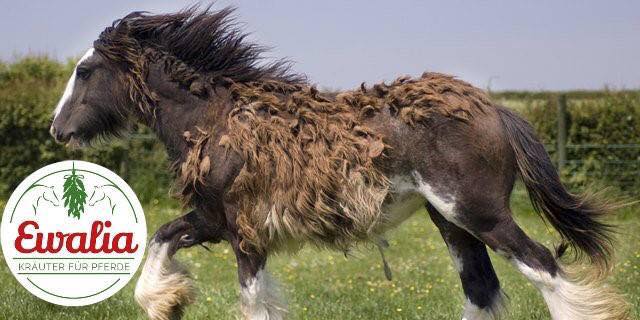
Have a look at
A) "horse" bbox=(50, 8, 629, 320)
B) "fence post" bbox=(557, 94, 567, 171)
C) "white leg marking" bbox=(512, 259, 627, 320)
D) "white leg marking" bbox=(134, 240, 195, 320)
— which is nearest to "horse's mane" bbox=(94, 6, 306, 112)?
"horse" bbox=(50, 8, 629, 320)

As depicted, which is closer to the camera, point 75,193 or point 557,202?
point 557,202

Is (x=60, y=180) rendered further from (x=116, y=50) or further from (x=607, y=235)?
(x=607, y=235)

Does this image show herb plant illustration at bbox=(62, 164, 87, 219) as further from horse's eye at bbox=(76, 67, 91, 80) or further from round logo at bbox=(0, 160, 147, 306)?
horse's eye at bbox=(76, 67, 91, 80)

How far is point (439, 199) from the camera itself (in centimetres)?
540

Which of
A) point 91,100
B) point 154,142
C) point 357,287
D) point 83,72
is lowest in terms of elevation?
point 154,142

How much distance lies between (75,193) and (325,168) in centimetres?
266

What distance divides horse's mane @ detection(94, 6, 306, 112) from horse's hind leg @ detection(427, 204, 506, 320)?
4.65ft

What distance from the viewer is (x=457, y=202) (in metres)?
5.38

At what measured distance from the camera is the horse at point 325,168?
5383 mm

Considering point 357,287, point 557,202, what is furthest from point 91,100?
point 357,287

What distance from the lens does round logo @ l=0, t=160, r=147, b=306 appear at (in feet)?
23.2

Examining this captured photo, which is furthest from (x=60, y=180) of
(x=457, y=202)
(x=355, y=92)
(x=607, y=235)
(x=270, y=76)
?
(x=607, y=235)

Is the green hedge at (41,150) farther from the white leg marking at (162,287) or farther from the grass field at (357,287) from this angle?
the white leg marking at (162,287)

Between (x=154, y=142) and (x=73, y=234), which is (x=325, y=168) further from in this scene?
(x=154, y=142)
